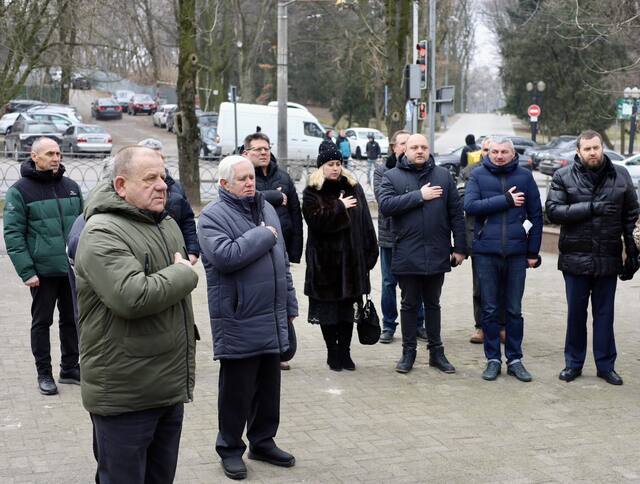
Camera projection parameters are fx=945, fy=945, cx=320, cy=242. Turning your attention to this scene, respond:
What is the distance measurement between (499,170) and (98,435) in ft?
14.5

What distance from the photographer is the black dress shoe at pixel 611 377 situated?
7445 mm

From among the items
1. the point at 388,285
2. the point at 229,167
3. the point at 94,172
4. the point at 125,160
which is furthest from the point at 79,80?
the point at 125,160

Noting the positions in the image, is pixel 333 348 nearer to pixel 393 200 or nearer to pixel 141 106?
pixel 393 200

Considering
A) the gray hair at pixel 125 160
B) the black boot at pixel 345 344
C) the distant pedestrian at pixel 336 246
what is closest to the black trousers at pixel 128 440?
the gray hair at pixel 125 160

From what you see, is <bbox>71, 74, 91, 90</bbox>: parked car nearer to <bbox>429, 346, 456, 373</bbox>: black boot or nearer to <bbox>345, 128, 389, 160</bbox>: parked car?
<bbox>345, 128, 389, 160</bbox>: parked car

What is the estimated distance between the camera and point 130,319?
13.0 ft

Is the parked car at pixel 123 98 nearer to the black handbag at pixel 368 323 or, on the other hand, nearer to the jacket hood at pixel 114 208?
the black handbag at pixel 368 323

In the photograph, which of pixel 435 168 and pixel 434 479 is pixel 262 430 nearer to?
pixel 434 479

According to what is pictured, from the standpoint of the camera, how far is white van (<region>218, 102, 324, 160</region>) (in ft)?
114

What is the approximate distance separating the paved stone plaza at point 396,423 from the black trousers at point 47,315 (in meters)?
0.27

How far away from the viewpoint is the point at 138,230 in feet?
13.2

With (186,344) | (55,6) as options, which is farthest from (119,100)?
(186,344)

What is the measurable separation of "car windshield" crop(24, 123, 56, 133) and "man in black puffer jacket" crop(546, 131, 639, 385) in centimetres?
3370

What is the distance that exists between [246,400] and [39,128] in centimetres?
3553
